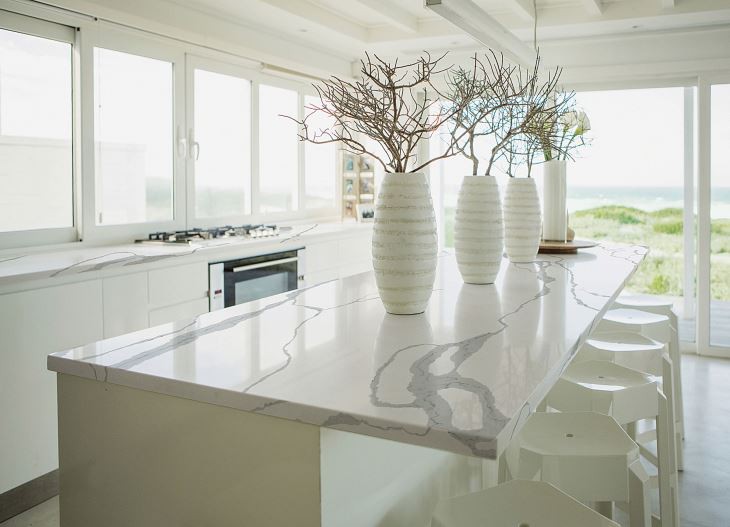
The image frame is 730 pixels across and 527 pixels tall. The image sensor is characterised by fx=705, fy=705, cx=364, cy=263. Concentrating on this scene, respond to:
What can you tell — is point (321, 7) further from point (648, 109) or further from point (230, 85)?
point (648, 109)

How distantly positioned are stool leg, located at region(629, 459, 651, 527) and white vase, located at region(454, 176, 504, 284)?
925 millimetres

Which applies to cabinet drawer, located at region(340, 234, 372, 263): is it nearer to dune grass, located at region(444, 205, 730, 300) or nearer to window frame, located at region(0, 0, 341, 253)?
window frame, located at region(0, 0, 341, 253)

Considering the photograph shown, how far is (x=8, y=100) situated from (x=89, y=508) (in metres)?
2.49

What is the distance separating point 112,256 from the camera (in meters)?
3.40

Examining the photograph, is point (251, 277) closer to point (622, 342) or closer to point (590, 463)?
point (622, 342)

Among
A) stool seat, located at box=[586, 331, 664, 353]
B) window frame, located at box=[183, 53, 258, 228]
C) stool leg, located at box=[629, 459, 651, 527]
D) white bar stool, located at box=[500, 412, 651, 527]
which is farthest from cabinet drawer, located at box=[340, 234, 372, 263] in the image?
stool leg, located at box=[629, 459, 651, 527]

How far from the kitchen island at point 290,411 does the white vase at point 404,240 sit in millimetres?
88

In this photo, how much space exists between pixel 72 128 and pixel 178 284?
3.29 feet

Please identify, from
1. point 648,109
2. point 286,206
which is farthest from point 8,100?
point 648,109

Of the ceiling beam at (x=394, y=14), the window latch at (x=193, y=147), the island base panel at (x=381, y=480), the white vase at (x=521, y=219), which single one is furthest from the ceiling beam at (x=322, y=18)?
the island base panel at (x=381, y=480)

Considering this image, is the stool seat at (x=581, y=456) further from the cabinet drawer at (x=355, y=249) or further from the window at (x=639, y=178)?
the window at (x=639, y=178)

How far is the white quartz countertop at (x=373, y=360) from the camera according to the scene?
3.78ft

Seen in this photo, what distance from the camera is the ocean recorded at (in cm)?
530

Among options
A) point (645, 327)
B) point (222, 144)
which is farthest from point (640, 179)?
point (222, 144)
